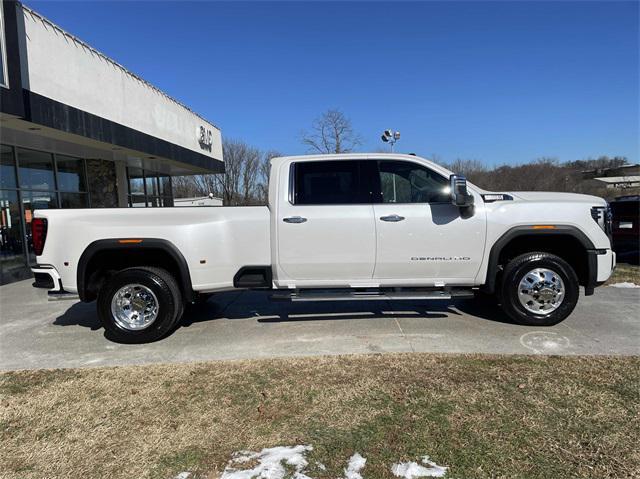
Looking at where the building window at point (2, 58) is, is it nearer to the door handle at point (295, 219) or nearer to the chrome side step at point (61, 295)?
the chrome side step at point (61, 295)

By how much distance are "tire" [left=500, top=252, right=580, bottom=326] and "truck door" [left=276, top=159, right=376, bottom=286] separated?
1725mm

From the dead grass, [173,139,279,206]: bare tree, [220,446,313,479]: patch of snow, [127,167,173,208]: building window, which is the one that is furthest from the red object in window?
[173,139,279,206]: bare tree

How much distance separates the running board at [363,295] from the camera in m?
5.00

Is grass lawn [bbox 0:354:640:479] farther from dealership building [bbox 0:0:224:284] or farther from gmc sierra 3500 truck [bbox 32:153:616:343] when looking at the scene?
dealership building [bbox 0:0:224:284]

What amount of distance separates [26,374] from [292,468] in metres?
3.19

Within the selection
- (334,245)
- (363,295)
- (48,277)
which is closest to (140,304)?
(48,277)

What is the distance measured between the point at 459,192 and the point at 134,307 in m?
4.04

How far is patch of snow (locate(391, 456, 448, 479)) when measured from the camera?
253 centimetres

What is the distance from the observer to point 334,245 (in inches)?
197

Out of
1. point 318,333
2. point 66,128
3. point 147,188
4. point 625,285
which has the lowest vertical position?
point 625,285

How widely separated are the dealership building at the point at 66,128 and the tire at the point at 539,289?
888cm

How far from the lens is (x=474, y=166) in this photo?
2068 inches

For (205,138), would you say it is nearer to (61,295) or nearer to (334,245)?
(61,295)

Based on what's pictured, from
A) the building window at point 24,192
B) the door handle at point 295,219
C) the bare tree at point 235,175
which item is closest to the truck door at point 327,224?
the door handle at point 295,219
